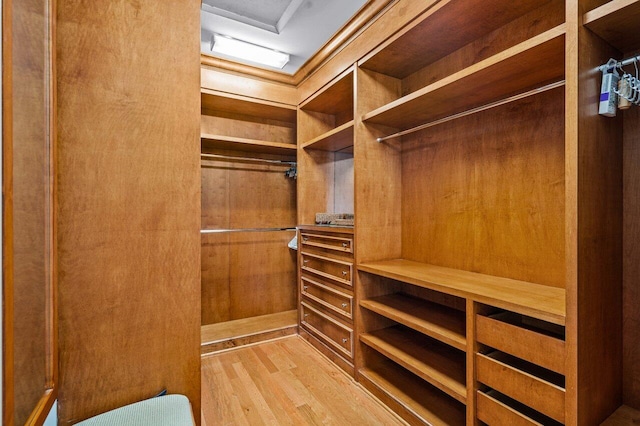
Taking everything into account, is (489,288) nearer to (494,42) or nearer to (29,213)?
(494,42)

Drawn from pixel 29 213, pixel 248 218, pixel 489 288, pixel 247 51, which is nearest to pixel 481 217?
pixel 489 288

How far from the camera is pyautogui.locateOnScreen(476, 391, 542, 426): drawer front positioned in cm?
115

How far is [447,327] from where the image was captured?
1.55 metres

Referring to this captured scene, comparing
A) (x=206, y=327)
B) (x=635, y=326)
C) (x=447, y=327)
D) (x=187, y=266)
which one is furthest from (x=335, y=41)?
(x=206, y=327)

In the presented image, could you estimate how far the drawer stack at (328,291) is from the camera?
2115 mm

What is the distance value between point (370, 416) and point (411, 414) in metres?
0.23

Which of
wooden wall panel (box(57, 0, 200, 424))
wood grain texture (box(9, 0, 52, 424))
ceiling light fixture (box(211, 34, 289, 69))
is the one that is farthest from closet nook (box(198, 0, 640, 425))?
wood grain texture (box(9, 0, 52, 424))

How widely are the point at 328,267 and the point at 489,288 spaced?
3.84 ft

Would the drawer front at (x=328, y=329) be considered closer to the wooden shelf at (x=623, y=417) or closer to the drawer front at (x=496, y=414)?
the drawer front at (x=496, y=414)

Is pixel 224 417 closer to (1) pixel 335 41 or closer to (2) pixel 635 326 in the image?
(2) pixel 635 326

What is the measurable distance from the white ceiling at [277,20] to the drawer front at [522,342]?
2045mm

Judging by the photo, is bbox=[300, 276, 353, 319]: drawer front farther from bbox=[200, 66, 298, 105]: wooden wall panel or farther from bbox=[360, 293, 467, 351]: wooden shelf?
bbox=[200, 66, 298, 105]: wooden wall panel

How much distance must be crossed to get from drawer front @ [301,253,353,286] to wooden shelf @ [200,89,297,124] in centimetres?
134

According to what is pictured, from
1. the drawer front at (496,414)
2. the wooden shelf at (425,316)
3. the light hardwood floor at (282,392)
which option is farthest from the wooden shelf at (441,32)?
the light hardwood floor at (282,392)
